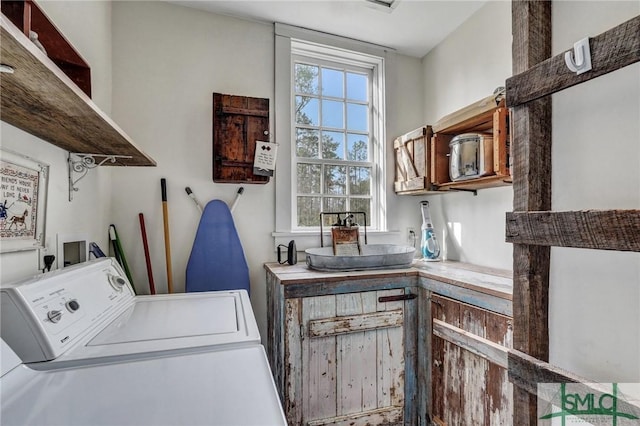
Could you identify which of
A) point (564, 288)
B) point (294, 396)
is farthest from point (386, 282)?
point (564, 288)

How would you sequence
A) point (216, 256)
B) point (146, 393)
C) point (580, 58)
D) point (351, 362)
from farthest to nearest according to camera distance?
point (216, 256)
point (351, 362)
point (580, 58)
point (146, 393)

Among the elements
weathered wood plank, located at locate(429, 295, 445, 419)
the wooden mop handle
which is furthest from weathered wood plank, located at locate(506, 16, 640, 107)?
the wooden mop handle

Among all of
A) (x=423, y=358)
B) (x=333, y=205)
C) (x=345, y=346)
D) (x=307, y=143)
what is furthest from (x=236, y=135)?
(x=423, y=358)

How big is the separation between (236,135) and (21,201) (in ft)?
4.11

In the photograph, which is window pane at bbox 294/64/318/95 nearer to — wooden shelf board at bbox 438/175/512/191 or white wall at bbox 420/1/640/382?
wooden shelf board at bbox 438/175/512/191

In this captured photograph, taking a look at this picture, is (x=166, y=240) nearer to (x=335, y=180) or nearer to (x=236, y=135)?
(x=236, y=135)

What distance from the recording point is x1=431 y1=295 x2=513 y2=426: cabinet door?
1311mm

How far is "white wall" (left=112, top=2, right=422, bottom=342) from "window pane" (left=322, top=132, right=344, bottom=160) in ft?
1.31

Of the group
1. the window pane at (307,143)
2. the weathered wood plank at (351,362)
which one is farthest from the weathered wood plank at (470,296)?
the window pane at (307,143)

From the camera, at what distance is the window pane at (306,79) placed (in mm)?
2436

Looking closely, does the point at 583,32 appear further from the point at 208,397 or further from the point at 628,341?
the point at 208,397

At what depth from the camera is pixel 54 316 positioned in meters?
0.89

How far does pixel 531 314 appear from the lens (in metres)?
0.98

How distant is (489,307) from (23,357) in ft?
5.29
